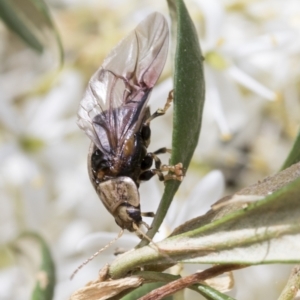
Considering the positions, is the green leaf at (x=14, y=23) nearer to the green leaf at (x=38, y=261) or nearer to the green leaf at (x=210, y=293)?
the green leaf at (x=38, y=261)

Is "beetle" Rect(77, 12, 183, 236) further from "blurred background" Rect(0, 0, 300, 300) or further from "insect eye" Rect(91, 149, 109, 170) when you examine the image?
"blurred background" Rect(0, 0, 300, 300)

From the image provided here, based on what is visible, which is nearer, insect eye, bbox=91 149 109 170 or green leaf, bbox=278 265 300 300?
green leaf, bbox=278 265 300 300

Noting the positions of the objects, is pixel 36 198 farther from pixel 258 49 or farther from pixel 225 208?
pixel 225 208

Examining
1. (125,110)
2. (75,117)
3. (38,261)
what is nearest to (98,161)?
(125,110)

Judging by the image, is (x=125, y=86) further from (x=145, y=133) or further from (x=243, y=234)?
(x=243, y=234)

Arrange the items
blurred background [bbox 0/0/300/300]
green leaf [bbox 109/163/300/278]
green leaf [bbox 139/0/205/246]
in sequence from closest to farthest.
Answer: green leaf [bbox 109/163/300/278] → green leaf [bbox 139/0/205/246] → blurred background [bbox 0/0/300/300]

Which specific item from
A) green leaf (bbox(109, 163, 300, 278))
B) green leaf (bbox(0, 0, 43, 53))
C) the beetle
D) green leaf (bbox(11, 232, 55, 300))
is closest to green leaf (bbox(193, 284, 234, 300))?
green leaf (bbox(109, 163, 300, 278))

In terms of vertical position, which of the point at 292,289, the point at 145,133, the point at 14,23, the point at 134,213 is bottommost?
the point at 292,289
